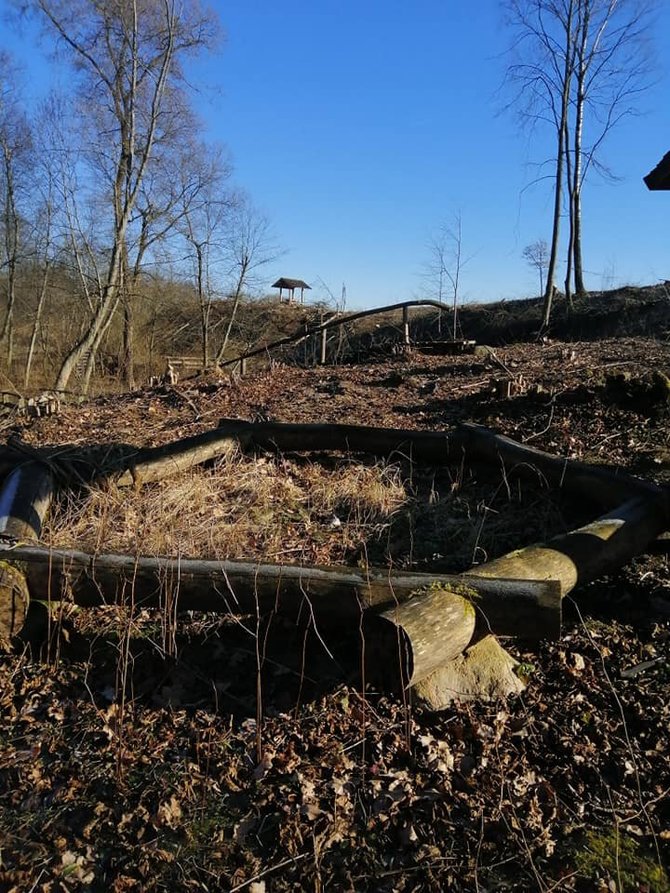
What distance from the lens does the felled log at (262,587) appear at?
10.4 ft

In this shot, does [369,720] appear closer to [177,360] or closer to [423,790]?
[423,790]

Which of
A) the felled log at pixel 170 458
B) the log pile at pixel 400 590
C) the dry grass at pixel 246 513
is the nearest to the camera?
the log pile at pixel 400 590

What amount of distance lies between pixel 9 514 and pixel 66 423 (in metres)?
4.31

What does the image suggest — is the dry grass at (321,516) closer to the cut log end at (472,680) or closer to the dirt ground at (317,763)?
the dirt ground at (317,763)

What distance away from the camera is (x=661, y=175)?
4.69 m

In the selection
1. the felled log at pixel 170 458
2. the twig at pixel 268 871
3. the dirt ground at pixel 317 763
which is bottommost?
the twig at pixel 268 871

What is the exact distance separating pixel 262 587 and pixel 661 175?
13.1 ft

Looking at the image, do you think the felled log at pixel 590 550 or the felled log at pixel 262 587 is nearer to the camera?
the felled log at pixel 262 587

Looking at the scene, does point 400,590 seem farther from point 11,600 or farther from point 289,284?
point 289,284

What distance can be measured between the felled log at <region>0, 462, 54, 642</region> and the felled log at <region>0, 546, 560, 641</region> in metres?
0.09

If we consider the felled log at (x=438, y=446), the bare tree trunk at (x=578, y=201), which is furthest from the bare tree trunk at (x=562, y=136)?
the felled log at (x=438, y=446)

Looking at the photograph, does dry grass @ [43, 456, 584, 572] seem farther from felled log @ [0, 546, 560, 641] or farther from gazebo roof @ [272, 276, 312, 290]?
gazebo roof @ [272, 276, 312, 290]

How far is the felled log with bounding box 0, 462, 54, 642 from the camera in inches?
141

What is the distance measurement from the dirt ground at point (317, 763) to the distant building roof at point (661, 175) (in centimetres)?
259
